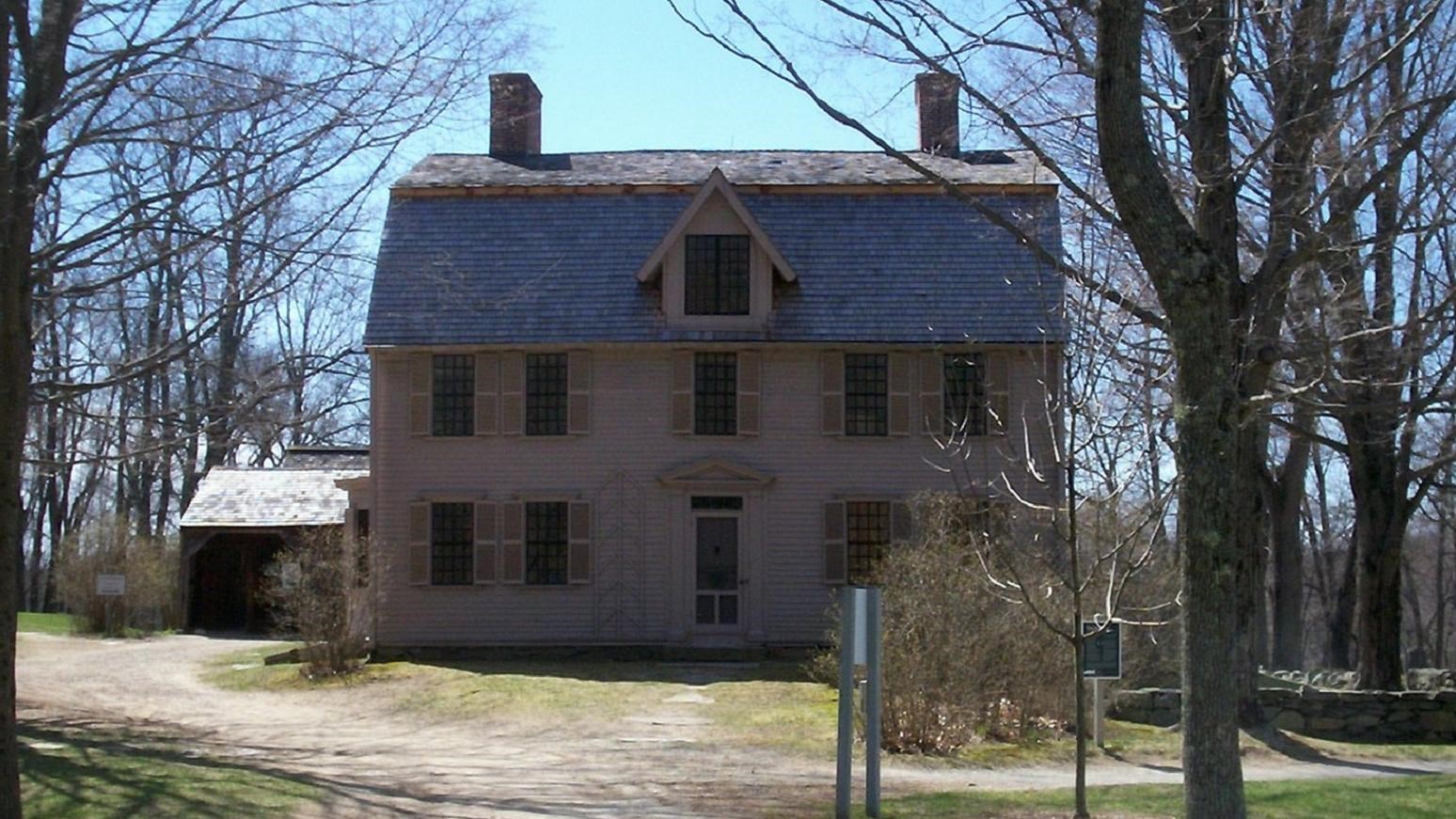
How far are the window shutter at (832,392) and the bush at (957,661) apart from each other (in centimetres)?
798

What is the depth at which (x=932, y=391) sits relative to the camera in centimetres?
2525

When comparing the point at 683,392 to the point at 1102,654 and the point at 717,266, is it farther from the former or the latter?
the point at 1102,654

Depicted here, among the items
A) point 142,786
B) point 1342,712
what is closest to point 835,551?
point 1342,712

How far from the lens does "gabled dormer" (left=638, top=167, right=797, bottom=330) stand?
2514cm

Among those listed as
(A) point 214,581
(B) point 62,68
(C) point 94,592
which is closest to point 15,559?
(B) point 62,68

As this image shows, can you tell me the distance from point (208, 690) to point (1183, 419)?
1700 cm

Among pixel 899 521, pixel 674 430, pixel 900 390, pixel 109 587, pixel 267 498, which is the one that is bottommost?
pixel 109 587

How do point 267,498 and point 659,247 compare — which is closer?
point 659,247

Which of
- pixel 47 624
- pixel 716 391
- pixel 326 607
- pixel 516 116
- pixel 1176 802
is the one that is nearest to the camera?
pixel 1176 802

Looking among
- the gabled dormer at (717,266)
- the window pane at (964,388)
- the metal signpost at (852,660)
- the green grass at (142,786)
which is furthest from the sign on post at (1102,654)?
the gabled dormer at (717,266)

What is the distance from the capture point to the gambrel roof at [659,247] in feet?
82.1

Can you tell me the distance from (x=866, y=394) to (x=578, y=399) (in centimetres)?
474

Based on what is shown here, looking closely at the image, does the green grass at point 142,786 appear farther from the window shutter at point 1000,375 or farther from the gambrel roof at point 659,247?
the window shutter at point 1000,375

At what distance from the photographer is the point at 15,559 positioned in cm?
1023
